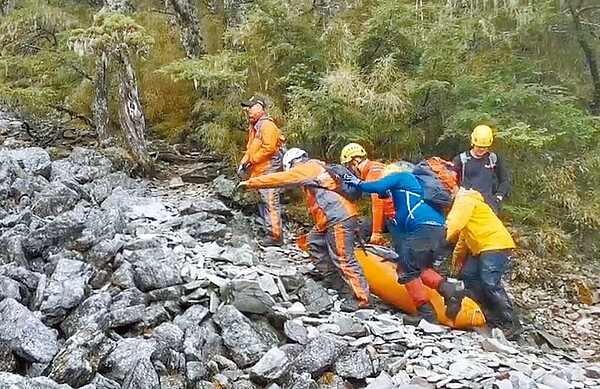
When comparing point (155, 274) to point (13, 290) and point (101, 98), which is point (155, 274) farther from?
point (101, 98)

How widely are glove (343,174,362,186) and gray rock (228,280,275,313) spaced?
138cm

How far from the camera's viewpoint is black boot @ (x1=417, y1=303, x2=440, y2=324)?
609cm

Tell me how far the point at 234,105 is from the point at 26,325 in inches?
224

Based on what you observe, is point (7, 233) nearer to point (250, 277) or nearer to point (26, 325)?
point (26, 325)

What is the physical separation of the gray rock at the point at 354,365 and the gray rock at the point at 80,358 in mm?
1795

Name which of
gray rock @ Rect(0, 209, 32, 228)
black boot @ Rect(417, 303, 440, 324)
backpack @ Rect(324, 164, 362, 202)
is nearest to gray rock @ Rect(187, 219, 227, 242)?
backpack @ Rect(324, 164, 362, 202)

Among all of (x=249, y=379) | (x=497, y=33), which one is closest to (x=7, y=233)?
(x=249, y=379)

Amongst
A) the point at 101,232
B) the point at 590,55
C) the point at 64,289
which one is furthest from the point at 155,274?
the point at 590,55

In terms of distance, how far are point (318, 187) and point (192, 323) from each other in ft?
6.42

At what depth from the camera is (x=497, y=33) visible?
9359mm

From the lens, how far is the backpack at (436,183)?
6.42 meters

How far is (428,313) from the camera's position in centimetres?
611

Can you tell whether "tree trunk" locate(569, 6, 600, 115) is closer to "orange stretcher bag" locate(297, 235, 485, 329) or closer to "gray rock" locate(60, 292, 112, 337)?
"orange stretcher bag" locate(297, 235, 485, 329)

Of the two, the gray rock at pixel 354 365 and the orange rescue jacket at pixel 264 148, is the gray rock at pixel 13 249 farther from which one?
the gray rock at pixel 354 365
